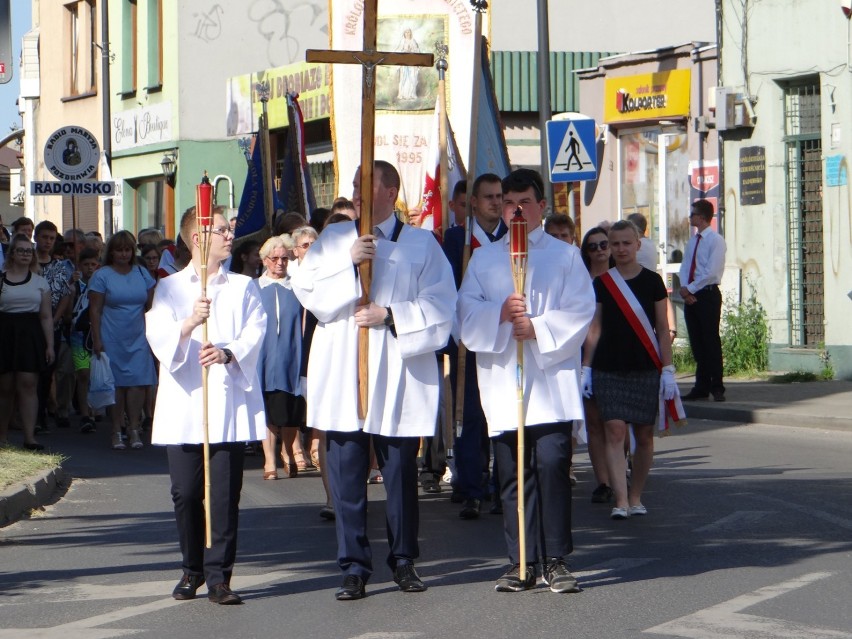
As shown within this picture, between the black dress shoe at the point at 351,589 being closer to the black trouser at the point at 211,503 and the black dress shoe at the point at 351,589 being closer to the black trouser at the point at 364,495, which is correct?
the black trouser at the point at 364,495

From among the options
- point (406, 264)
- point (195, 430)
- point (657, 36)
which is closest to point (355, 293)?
point (406, 264)

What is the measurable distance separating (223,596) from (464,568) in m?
1.42

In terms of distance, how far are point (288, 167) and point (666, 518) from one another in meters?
7.92

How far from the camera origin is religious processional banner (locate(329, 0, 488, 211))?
19.9 m

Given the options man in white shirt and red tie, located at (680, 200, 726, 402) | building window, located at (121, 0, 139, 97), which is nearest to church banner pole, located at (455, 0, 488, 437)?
man in white shirt and red tie, located at (680, 200, 726, 402)

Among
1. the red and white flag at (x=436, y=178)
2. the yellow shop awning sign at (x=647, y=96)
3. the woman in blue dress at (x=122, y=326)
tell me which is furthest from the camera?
the yellow shop awning sign at (x=647, y=96)

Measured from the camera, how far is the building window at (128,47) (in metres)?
35.7

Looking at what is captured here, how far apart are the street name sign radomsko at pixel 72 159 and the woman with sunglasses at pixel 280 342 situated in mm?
8750

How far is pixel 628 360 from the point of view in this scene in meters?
9.95

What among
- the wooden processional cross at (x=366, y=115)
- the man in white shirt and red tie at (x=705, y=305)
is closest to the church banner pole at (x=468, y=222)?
the wooden processional cross at (x=366, y=115)

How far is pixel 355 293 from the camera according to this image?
763 centimetres

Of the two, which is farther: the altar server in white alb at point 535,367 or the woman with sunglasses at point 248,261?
the woman with sunglasses at point 248,261

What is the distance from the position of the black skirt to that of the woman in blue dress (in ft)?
2.09

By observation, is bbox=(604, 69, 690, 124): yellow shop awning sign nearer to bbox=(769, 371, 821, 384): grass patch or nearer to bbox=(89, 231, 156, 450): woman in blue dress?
bbox=(769, 371, 821, 384): grass patch
